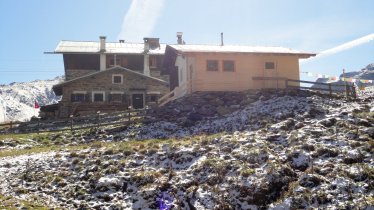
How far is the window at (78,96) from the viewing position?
139 feet

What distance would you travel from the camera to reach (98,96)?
4288 centimetres

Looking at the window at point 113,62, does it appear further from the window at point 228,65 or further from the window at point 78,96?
the window at point 228,65

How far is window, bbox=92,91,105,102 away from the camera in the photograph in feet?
140

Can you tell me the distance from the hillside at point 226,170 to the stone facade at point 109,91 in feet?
65.8

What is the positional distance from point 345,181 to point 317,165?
1.46 m

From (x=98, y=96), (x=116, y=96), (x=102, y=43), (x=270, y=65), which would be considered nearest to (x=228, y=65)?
(x=270, y=65)

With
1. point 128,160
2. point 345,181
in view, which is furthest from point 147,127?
point 345,181

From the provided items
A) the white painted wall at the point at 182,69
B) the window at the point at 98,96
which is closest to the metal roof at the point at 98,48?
the window at the point at 98,96

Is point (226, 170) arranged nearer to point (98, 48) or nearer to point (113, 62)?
point (113, 62)

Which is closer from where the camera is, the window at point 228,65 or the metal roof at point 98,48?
the window at point 228,65

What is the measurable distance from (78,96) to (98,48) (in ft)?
35.7

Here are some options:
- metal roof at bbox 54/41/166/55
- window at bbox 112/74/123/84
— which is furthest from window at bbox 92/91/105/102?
metal roof at bbox 54/41/166/55

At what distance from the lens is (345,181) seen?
487 inches

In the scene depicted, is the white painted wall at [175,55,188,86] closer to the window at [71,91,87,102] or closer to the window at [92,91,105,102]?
the window at [92,91,105,102]
